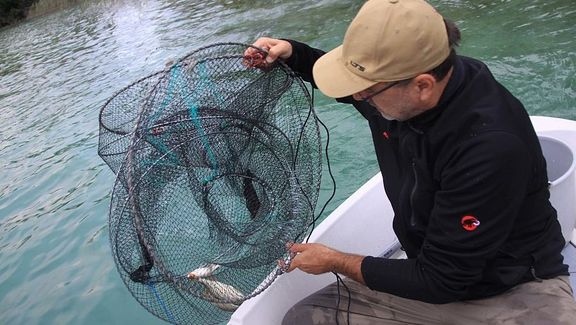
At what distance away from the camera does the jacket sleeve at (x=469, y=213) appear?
1538 millimetres

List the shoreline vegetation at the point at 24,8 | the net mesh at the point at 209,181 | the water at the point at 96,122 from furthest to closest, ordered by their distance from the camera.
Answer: the shoreline vegetation at the point at 24,8, the water at the point at 96,122, the net mesh at the point at 209,181

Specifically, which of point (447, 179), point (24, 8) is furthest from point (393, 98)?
point (24, 8)

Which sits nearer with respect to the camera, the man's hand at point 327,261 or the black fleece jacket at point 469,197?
the black fleece jacket at point 469,197

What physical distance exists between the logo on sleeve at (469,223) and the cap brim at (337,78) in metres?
0.53

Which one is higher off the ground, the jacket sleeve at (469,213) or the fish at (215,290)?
the jacket sleeve at (469,213)

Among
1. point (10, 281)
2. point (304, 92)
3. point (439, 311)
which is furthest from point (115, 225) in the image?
point (10, 281)

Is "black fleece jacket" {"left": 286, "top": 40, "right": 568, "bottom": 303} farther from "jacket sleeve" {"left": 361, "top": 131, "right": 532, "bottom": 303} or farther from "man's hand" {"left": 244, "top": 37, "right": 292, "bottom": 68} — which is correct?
"man's hand" {"left": 244, "top": 37, "right": 292, "bottom": 68}

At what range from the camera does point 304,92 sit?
2.38 metres

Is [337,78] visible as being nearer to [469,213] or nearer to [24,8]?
[469,213]

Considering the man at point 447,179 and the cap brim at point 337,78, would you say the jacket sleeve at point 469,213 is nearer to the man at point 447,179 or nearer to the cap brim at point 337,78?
the man at point 447,179

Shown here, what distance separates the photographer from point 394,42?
1.51m

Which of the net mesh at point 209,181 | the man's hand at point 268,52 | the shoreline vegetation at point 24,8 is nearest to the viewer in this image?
the net mesh at point 209,181

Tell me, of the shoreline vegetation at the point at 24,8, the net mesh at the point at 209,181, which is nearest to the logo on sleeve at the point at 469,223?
the net mesh at the point at 209,181

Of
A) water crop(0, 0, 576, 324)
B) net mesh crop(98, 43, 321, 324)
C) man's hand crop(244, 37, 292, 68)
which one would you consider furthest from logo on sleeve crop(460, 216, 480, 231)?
water crop(0, 0, 576, 324)
